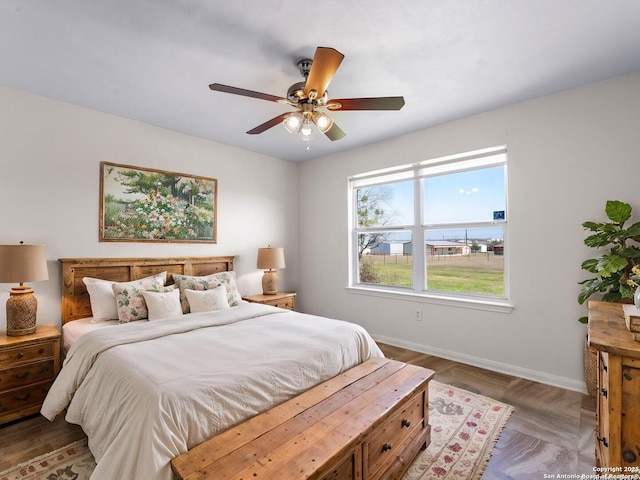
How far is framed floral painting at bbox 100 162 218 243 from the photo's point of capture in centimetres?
315

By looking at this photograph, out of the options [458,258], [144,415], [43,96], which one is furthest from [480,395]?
[43,96]

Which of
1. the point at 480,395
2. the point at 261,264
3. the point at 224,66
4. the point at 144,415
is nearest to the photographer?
the point at 144,415

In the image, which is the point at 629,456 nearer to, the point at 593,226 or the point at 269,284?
the point at 593,226

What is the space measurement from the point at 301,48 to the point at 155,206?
234cm

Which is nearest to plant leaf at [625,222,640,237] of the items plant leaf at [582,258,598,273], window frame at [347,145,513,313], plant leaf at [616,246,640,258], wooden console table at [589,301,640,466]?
plant leaf at [616,246,640,258]

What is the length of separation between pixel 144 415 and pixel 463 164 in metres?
3.52

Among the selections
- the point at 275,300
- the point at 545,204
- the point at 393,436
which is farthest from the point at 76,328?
the point at 545,204

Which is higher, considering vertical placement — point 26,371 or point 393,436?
point 26,371

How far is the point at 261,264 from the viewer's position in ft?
13.5

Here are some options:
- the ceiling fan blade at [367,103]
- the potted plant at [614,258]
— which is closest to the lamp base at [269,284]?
the ceiling fan blade at [367,103]

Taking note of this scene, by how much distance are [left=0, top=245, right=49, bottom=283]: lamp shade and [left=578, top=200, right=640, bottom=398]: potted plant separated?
4204 mm

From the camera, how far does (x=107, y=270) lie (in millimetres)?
3084

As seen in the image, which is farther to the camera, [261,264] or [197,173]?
[261,264]

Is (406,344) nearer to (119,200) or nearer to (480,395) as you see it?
(480,395)
